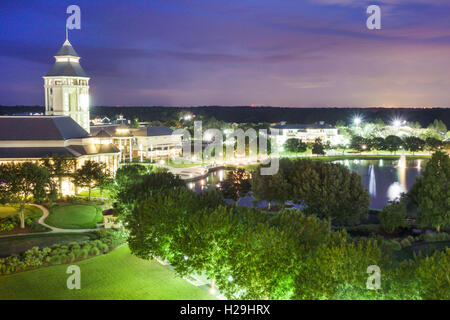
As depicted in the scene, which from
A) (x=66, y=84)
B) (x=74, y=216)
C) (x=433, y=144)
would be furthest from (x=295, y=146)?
(x=74, y=216)

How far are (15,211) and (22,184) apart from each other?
10.2 feet

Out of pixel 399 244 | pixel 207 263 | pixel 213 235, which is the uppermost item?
pixel 213 235

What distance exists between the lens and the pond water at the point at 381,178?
49.8m

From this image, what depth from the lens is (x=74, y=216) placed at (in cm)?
3456

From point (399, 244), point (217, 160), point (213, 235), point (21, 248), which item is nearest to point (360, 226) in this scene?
point (399, 244)

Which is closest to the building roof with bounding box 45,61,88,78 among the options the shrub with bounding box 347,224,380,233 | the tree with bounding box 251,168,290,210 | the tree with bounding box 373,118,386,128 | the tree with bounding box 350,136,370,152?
the tree with bounding box 251,168,290,210

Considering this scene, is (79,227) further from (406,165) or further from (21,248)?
(406,165)

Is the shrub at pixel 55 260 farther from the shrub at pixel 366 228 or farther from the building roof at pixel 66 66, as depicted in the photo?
the building roof at pixel 66 66

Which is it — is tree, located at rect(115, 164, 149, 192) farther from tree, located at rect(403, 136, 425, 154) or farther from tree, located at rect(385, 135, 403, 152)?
tree, located at rect(403, 136, 425, 154)

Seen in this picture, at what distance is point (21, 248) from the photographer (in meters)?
26.2

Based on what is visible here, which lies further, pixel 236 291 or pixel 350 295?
pixel 236 291

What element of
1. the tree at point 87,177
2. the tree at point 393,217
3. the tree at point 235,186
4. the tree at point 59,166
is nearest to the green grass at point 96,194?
the tree at point 87,177

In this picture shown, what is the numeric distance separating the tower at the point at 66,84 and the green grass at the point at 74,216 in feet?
78.3

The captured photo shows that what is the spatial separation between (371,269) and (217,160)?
65.8 metres
